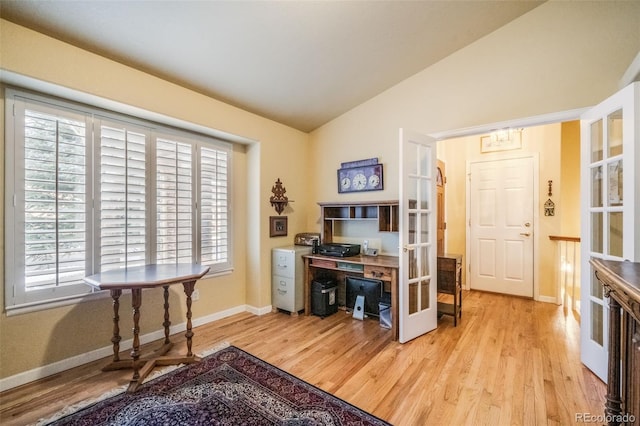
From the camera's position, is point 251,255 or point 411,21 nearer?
point 411,21

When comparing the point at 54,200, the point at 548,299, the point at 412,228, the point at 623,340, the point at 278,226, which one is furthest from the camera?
the point at 548,299

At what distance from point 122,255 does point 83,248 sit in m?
0.30

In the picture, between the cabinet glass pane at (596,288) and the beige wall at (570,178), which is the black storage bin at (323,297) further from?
the beige wall at (570,178)

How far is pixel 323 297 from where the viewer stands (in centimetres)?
338

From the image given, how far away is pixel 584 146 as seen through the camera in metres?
2.32

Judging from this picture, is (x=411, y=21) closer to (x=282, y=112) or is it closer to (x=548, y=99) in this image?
(x=548, y=99)

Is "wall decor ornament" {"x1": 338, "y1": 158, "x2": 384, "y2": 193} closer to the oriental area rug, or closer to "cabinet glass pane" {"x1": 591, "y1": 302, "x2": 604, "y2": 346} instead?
"cabinet glass pane" {"x1": 591, "y1": 302, "x2": 604, "y2": 346}

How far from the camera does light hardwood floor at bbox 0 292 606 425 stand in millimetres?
1760

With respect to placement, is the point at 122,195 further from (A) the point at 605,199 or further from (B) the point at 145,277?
(A) the point at 605,199

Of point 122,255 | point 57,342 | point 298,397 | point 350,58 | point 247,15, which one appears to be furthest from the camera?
point 350,58

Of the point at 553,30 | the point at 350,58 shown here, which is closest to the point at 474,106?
the point at 553,30

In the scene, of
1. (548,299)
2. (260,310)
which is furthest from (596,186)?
(260,310)

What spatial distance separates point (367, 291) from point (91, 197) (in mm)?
2990

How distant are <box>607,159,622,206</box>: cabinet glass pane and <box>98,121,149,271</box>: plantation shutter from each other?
398cm
